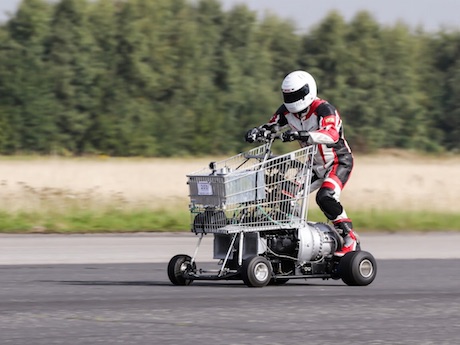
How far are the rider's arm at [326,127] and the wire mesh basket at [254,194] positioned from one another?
172 mm

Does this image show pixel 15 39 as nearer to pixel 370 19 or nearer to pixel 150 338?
pixel 370 19

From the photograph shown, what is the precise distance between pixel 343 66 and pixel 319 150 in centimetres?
6502

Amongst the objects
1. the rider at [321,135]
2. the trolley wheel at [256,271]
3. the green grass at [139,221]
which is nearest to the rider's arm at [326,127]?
the rider at [321,135]

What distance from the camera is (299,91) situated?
10734 mm

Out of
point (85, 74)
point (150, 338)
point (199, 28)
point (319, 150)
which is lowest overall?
point (150, 338)

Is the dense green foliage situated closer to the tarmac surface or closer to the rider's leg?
the tarmac surface

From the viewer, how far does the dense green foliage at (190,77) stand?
215 ft

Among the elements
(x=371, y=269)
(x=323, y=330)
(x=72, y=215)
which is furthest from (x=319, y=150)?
(x=72, y=215)

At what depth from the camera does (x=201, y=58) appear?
72375 mm

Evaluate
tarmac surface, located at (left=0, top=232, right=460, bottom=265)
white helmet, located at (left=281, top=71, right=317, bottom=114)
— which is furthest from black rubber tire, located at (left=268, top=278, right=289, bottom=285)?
tarmac surface, located at (left=0, top=232, right=460, bottom=265)

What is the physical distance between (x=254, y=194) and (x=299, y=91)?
118 cm

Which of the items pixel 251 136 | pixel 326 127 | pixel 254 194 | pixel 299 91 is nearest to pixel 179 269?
pixel 254 194

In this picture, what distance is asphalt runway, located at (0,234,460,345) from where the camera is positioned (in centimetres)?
743

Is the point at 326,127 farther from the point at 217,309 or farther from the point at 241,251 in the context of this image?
the point at 217,309
